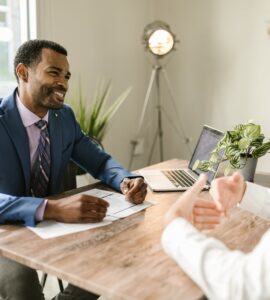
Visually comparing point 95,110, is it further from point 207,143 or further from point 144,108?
point 207,143

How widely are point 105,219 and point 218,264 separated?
54cm

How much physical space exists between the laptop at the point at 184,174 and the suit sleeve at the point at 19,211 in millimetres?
559

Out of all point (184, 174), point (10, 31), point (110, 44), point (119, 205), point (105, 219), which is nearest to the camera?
point (105, 219)

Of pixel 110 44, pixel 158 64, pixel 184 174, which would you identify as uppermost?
pixel 110 44

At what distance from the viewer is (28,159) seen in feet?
5.06

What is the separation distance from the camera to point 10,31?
104 inches

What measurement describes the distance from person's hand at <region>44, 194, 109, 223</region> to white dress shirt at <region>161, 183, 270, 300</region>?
393 mm

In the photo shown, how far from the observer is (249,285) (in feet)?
2.63

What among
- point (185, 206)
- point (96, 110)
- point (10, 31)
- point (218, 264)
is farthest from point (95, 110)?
point (218, 264)

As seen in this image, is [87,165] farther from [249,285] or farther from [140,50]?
[140,50]

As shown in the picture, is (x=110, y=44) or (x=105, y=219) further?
(x=110, y=44)

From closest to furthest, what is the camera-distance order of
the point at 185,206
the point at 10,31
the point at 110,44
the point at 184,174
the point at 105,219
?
the point at 185,206 → the point at 105,219 → the point at 184,174 → the point at 10,31 → the point at 110,44

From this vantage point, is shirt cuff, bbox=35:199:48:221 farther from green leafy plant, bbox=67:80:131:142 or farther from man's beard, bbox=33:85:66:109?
green leafy plant, bbox=67:80:131:142

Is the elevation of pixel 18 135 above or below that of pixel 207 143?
above
